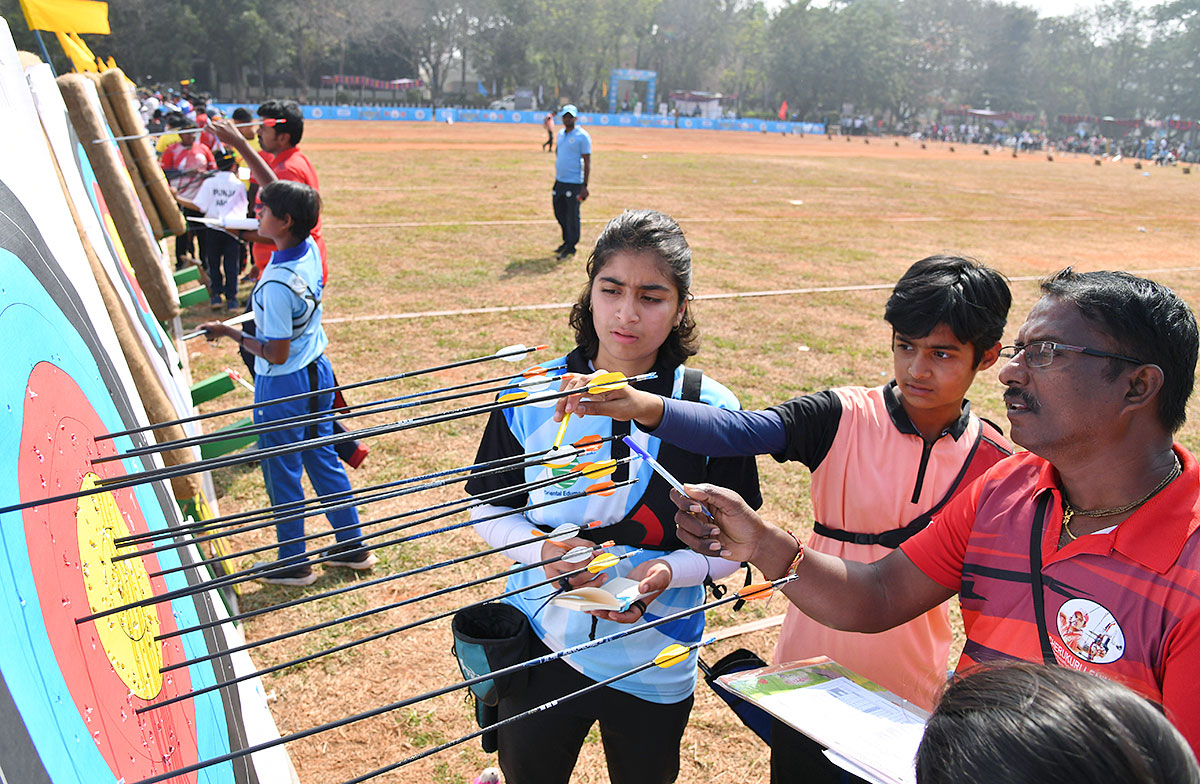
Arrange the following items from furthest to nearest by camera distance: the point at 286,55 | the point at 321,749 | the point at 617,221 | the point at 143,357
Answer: the point at 286,55 < the point at 321,749 < the point at 143,357 < the point at 617,221

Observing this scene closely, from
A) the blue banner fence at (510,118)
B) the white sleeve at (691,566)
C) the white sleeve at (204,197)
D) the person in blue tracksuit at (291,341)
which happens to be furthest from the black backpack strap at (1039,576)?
the blue banner fence at (510,118)

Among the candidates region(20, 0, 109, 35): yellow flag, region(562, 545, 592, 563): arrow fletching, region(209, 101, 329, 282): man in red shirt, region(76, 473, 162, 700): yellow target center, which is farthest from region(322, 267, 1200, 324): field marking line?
region(562, 545, 592, 563): arrow fletching

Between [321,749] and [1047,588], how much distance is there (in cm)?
281

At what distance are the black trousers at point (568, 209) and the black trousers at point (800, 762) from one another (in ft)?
34.2

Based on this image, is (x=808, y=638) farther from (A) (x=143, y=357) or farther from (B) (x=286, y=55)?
(B) (x=286, y=55)

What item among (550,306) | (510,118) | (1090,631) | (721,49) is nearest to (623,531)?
(1090,631)

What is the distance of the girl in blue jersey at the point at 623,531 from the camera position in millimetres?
2113

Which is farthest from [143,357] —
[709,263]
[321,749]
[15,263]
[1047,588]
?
[709,263]

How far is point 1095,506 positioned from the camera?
161 cm

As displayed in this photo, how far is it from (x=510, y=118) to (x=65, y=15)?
55584 mm

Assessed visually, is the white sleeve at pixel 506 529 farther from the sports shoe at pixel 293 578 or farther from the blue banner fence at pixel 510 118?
the blue banner fence at pixel 510 118

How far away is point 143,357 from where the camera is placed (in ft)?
9.17

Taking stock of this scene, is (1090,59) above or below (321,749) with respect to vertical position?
above

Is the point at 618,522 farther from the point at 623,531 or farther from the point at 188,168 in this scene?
the point at 188,168
